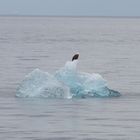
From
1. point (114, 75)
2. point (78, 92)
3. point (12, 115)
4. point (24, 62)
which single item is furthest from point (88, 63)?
point (12, 115)

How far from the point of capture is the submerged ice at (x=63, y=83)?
35562mm

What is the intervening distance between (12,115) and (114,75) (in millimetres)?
17406

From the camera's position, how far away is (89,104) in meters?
35.1

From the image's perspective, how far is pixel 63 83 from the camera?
35594mm

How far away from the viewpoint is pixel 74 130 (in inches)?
1127

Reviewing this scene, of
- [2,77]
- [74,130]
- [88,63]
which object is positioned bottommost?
[74,130]

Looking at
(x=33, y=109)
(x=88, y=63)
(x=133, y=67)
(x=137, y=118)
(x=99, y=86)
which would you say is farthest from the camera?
(x=88, y=63)

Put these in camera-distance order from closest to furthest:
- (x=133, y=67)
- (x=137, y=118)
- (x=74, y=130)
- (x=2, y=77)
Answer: (x=74, y=130), (x=137, y=118), (x=2, y=77), (x=133, y=67)

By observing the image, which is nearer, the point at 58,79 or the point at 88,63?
the point at 58,79

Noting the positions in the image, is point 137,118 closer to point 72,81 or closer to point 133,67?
point 72,81

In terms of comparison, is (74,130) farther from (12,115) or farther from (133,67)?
(133,67)

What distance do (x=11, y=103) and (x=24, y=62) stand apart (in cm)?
2655

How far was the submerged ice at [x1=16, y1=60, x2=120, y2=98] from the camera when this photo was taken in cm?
3556

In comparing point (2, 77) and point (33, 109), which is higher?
point (2, 77)
